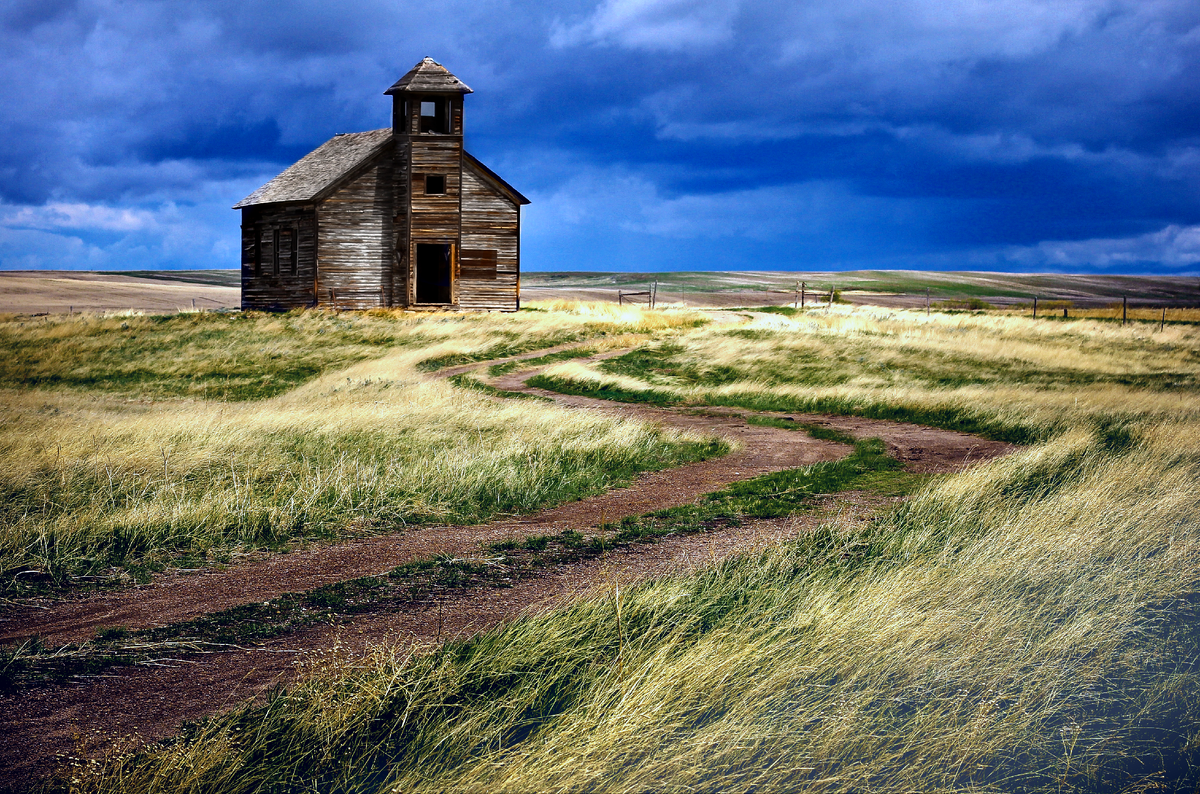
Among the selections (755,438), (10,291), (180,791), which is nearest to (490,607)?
(180,791)

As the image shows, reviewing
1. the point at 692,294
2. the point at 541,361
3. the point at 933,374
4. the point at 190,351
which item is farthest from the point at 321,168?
the point at 692,294

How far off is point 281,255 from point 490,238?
30.1 feet

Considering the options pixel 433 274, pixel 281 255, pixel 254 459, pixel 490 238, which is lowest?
pixel 254 459

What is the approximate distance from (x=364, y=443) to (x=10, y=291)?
66701 millimetres

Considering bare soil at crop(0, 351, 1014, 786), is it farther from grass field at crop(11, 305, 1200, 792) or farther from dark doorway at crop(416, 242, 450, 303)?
dark doorway at crop(416, 242, 450, 303)

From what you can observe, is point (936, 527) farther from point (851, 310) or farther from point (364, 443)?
point (851, 310)

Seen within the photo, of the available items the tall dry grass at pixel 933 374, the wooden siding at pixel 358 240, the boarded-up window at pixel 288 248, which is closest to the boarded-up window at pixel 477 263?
the wooden siding at pixel 358 240

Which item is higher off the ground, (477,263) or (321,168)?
(321,168)

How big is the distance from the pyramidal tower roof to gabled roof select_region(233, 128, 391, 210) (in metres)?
2.25

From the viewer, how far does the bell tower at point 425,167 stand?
34.4m

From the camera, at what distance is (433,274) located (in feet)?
140

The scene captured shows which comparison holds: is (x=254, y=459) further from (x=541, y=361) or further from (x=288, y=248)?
(x=288, y=248)

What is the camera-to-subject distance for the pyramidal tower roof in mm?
34062

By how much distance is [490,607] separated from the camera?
6141mm
